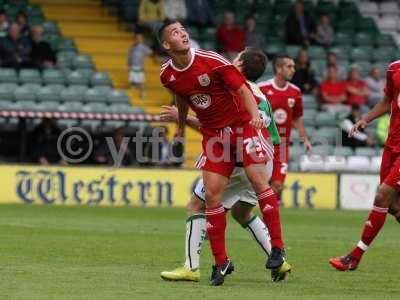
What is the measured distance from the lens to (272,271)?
32.1 ft

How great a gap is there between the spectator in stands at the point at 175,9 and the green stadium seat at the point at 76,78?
94.6 inches

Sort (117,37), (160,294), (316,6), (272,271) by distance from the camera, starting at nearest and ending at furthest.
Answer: (160,294) < (272,271) < (117,37) < (316,6)

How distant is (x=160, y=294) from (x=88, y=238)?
16.5ft

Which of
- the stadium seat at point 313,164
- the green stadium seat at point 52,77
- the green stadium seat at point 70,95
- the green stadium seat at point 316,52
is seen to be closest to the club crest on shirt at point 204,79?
the stadium seat at point 313,164

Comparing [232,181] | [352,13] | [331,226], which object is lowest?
[331,226]

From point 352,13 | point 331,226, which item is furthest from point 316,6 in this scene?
point 331,226

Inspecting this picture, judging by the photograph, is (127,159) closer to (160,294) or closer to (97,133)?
Answer: (97,133)

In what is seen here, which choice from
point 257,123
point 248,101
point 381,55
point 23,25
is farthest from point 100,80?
point 257,123

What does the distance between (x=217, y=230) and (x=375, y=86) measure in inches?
617

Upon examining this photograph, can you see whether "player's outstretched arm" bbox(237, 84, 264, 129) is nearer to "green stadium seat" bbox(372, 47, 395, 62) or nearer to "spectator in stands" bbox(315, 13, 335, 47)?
"spectator in stands" bbox(315, 13, 335, 47)

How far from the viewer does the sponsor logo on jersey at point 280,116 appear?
50.4 feet

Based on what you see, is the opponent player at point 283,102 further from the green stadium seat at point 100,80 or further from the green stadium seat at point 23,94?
the green stadium seat at point 100,80

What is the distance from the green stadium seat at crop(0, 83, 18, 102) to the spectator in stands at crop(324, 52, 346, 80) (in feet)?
20.7

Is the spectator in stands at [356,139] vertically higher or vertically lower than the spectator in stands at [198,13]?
lower
